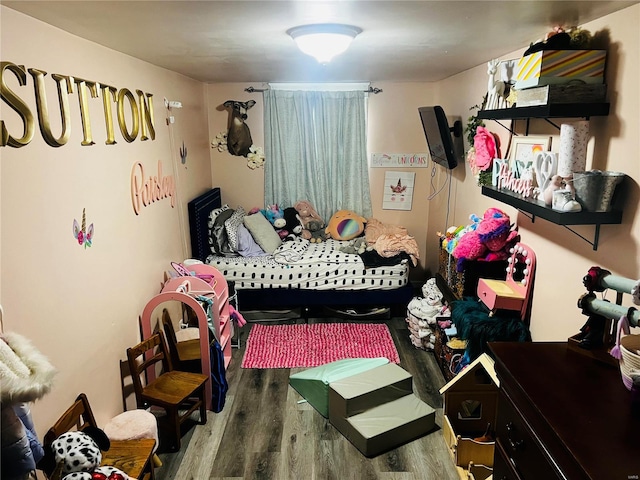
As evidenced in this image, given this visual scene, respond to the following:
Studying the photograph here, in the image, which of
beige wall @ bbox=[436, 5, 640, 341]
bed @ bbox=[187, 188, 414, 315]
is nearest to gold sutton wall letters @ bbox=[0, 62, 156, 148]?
bed @ bbox=[187, 188, 414, 315]

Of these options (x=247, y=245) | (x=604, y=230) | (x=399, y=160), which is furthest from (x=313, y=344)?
(x=604, y=230)

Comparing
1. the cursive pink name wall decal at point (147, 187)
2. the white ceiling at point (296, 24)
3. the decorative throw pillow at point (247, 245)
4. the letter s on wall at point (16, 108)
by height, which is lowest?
the decorative throw pillow at point (247, 245)

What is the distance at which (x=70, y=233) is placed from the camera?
6.77 ft

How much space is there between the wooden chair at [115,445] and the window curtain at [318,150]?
125 inches

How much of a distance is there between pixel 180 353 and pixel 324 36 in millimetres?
2173

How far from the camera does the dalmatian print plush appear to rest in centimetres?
173

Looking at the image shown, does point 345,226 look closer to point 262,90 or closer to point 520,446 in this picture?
point 262,90

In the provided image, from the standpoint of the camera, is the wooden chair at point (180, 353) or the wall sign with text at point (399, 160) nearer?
the wooden chair at point (180, 353)

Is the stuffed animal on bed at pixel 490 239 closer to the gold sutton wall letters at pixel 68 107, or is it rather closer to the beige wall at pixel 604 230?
the beige wall at pixel 604 230

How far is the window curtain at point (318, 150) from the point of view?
484cm

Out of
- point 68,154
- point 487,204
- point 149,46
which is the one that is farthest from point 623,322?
point 149,46

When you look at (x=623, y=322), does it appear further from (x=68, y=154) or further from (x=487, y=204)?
(x=68, y=154)

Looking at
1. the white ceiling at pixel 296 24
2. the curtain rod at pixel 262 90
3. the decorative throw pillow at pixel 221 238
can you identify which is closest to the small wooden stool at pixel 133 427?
the white ceiling at pixel 296 24

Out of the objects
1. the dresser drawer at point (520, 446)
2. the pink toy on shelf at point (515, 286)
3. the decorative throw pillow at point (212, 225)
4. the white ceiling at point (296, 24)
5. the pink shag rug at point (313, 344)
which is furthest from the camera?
the decorative throw pillow at point (212, 225)
